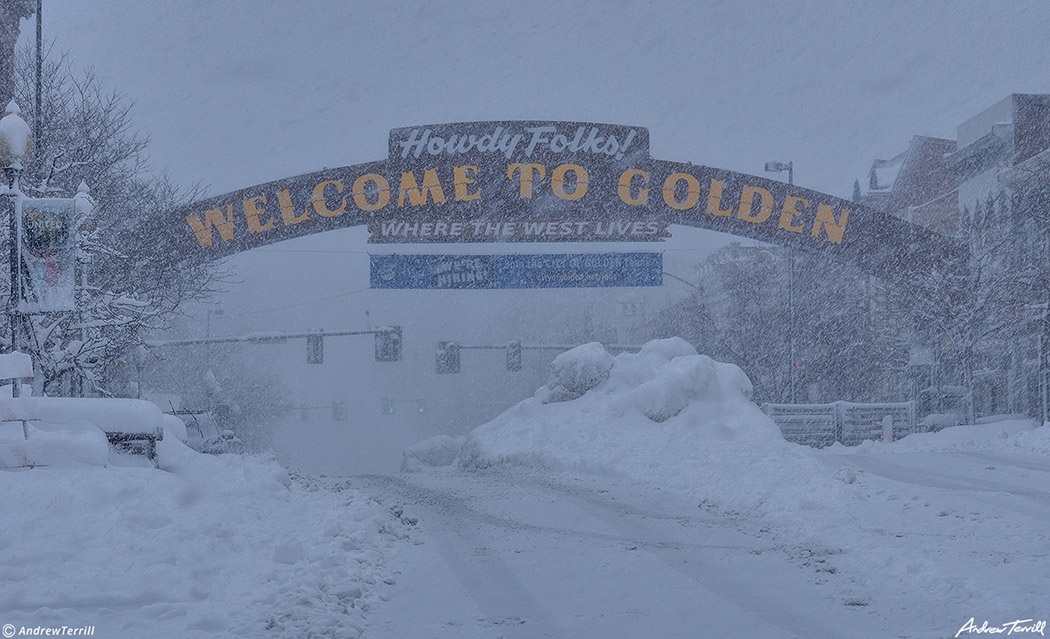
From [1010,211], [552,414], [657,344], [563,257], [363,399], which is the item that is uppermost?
[1010,211]

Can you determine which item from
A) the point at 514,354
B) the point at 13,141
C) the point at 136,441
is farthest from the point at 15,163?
the point at 514,354

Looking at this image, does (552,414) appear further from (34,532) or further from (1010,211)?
(1010,211)

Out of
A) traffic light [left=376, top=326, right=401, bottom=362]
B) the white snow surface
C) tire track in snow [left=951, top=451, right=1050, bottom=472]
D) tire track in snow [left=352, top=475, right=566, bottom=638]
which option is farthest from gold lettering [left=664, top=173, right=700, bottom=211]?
tire track in snow [left=352, top=475, right=566, bottom=638]

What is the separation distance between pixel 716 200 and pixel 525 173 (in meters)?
5.35

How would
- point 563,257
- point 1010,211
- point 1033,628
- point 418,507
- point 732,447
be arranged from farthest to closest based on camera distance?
point 1010,211, point 563,257, point 732,447, point 418,507, point 1033,628

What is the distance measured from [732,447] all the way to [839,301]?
3039cm

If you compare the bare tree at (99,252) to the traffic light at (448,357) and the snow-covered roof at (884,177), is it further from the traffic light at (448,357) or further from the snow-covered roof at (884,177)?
the snow-covered roof at (884,177)

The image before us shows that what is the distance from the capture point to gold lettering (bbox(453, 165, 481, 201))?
80.0 feet

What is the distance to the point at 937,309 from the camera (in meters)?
27.8

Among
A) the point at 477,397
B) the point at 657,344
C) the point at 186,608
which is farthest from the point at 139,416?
the point at 477,397

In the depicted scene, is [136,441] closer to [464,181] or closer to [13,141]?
[13,141]

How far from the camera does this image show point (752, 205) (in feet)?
81.9

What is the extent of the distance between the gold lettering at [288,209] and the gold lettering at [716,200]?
1105 centimetres

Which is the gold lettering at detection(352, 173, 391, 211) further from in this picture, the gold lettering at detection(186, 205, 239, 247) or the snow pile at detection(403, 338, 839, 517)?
the snow pile at detection(403, 338, 839, 517)
